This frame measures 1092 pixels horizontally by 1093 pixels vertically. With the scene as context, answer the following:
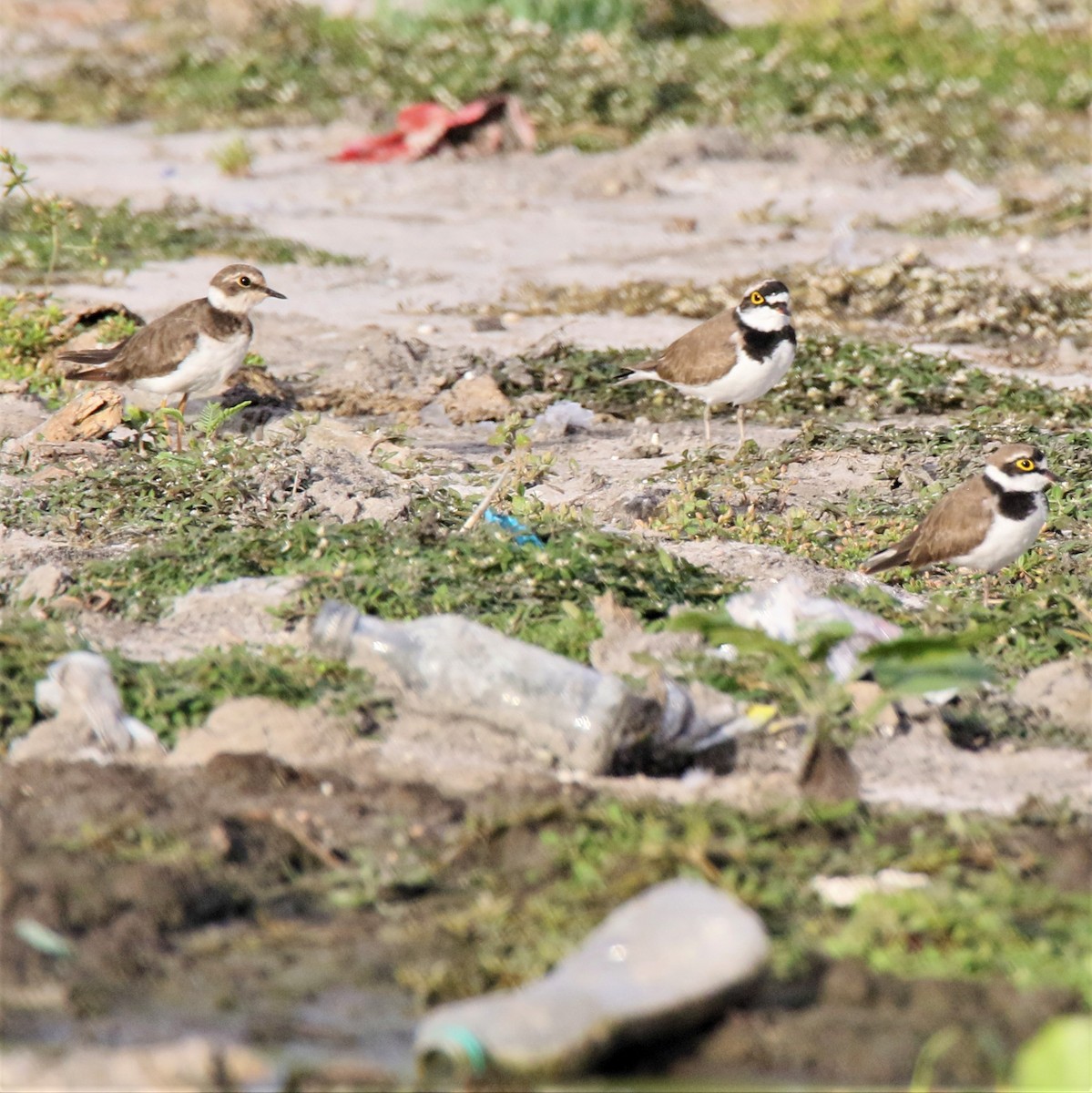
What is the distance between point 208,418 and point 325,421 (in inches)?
52.6

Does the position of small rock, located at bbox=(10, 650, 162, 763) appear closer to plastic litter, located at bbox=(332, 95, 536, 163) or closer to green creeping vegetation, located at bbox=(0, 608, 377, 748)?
green creeping vegetation, located at bbox=(0, 608, 377, 748)

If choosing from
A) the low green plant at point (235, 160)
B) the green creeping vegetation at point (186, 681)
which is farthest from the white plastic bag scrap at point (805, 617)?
the low green plant at point (235, 160)

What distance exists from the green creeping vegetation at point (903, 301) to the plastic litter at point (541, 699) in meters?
6.37

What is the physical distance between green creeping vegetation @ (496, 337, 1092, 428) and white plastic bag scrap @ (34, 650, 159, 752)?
16.0 feet

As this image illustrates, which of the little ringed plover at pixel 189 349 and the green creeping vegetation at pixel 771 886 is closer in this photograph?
the green creeping vegetation at pixel 771 886

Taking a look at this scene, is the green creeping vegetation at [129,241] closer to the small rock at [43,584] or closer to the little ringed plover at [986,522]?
the small rock at [43,584]

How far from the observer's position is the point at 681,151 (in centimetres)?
1611

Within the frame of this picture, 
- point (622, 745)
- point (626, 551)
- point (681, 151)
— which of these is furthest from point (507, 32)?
point (622, 745)

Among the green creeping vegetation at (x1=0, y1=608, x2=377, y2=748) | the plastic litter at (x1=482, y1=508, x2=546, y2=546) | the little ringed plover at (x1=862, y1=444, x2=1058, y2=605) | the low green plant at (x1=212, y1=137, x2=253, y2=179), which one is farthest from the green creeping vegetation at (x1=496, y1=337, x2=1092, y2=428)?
the low green plant at (x1=212, y1=137, x2=253, y2=179)

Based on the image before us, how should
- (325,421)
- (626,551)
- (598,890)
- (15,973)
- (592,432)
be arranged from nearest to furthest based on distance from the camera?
(15,973)
(598,890)
(626,551)
(325,421)
(592,432)

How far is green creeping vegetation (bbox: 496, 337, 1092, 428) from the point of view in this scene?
10.0m

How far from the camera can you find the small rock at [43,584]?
272 inches

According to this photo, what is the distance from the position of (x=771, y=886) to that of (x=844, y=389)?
5.83m

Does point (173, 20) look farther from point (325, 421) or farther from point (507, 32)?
point (325, 421)
